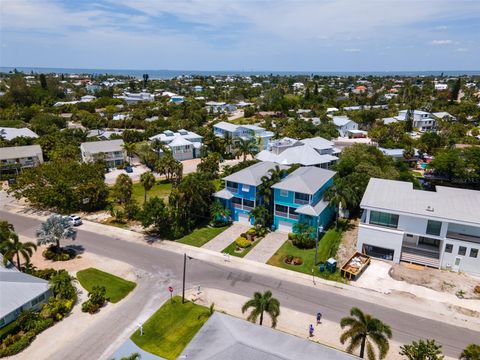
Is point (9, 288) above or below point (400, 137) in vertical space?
below

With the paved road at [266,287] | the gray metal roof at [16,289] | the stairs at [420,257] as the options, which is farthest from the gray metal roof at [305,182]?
the gray metal roof at [16,289]

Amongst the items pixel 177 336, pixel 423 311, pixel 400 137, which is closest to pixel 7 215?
pixel 177 336

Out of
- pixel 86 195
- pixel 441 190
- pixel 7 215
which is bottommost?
pixel 7 215

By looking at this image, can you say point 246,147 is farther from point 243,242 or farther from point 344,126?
point 344,126

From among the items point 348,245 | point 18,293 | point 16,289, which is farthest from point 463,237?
point 16,289

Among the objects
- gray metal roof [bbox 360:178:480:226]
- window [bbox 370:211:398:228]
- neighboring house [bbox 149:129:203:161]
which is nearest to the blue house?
window [bbox 370:211:398:228]

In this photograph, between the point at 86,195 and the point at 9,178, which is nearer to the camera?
the point at 86,195

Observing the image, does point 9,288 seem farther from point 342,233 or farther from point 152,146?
point 152,146
